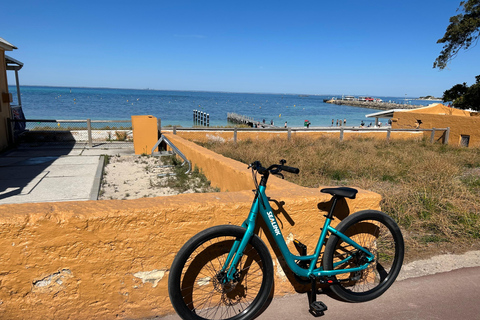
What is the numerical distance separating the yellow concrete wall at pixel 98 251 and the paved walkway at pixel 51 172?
14.8 ft

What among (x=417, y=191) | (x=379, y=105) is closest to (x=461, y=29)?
(x=417, y=191)

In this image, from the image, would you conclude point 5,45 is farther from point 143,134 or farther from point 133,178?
point 133,178

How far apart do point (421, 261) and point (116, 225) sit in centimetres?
323

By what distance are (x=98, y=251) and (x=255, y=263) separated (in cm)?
119

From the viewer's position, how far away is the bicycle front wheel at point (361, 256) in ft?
8.74

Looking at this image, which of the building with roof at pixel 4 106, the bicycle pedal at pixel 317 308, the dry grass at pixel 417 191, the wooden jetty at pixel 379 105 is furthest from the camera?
the wooden jetty at pixel 379 105

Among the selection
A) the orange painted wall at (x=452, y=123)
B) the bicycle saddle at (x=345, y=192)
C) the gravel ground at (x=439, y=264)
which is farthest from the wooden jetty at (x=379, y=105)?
the bicycle saddle at (x=345, y=192)

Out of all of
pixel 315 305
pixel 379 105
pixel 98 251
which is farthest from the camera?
pixel 379 105

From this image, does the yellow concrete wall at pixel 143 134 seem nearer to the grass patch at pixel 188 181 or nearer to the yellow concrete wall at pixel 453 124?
the grass patch at pixel 188 181

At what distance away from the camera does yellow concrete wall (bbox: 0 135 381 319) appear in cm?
214

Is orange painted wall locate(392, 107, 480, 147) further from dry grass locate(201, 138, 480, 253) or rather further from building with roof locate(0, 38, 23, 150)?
building with roof locate(0, 38, 23, 150)

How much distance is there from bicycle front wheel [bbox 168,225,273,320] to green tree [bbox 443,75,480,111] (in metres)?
24.4

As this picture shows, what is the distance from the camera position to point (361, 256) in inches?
108

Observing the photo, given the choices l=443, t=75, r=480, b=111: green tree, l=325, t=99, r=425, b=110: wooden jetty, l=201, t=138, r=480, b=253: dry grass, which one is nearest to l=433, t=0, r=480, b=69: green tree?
l=443, t=75, r=480, b=111: green tree
